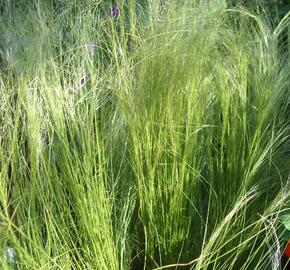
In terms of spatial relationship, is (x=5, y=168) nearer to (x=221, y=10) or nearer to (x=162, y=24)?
(x=162, y=24)

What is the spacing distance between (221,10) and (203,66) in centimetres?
19

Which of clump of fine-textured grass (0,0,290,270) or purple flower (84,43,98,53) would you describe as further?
purple flower (84,43,98,53)

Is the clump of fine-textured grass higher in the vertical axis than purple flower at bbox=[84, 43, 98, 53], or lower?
lower

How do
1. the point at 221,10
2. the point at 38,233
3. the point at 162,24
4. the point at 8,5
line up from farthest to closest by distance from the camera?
the point at 8,5 < the point at 221,10 < the point at 162,24 < the point at 38,233

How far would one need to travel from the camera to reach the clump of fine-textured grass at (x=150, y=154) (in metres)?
A: 1.05

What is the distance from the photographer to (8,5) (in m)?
1.89

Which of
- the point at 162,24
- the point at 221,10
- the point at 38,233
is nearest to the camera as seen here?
the point at 38,233

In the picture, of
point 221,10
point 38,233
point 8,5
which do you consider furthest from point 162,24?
point 8,5

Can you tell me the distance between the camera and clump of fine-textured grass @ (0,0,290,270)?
1052mm

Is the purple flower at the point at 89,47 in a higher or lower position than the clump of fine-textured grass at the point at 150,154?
higher

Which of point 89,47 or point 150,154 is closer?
point 150,154

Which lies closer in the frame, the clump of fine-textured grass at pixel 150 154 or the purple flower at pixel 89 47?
the clump of fine-textured grass at pixel 150 154

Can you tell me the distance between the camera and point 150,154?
3.69 ft

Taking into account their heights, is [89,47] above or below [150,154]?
above
